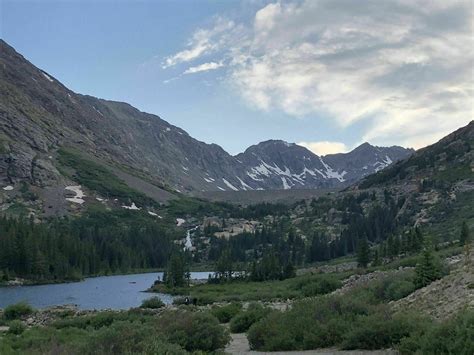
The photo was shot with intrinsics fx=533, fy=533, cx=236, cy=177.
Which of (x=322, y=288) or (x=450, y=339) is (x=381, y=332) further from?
(x=322, y=288)

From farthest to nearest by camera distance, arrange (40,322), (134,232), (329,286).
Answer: (134,232)
(329,286)
(40,322)

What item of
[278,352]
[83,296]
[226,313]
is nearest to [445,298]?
[278,352]

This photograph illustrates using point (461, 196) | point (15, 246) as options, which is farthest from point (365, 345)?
point (461, 196)

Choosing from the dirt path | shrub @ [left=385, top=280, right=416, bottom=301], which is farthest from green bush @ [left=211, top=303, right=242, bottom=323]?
shrub @ [left=385, top=280, right=416, bottom=301]

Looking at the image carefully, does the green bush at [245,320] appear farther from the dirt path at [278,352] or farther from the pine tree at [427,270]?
the pine tree at [427,270]

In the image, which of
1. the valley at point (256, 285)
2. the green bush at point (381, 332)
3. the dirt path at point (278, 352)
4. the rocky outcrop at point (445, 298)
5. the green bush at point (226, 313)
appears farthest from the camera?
the green bush at point (226, 313)

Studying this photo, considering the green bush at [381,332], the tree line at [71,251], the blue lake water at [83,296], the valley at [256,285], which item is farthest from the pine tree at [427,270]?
the tree line at [71,251]

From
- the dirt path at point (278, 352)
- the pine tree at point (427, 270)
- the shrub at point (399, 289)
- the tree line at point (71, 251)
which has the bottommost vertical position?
the dirt path at point (278, 352)

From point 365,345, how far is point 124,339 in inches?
358

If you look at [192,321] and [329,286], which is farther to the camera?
[329,286]

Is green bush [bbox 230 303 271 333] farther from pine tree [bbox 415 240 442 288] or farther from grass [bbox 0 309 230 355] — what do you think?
pine tree [bbox 415 240 442 288]

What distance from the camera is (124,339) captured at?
1548 centimetres

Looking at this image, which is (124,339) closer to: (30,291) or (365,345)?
(365,345)

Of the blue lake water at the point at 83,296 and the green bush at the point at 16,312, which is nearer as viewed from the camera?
the green bush at the point at 16,312
